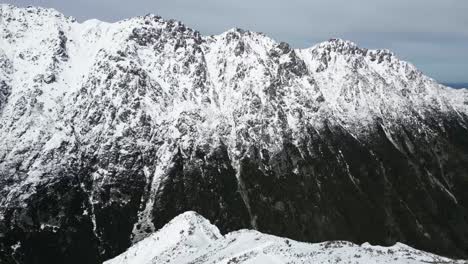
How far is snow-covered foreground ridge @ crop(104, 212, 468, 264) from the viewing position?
48.4 m

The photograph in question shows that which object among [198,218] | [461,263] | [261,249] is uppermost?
[198,218]

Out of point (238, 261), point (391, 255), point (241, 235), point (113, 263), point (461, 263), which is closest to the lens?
point (461, 263)

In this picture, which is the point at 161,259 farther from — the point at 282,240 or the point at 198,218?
the point at 282,240

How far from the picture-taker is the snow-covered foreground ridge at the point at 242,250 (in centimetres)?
4844

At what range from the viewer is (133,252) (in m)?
74.9

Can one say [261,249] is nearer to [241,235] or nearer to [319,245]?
[319,245]

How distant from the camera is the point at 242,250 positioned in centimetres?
A: 5672

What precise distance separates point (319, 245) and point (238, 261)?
8.78m

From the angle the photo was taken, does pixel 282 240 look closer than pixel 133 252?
Yes

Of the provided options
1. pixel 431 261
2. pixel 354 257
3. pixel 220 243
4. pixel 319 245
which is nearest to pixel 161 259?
pixel 220 243

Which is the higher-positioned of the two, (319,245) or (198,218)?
(198,218)

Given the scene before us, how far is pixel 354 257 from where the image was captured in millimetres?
47594

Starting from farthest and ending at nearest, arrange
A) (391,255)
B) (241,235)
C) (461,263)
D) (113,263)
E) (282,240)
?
1. (113,263)
2. (241,235)
3. (282,240)
4. (391,255)
5. (461,263)

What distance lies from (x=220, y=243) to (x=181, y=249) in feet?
18.3
